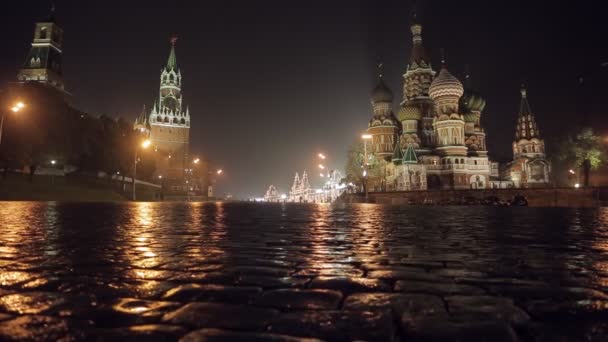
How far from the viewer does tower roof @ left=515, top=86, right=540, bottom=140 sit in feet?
282

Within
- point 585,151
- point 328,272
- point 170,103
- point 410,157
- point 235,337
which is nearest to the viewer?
point 235,337

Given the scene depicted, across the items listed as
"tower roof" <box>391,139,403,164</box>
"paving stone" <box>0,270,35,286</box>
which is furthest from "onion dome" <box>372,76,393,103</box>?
"paving stone" <box>0,270,35,286</box>

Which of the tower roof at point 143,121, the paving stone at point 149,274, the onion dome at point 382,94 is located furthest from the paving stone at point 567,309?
the tower roof at point 143,121

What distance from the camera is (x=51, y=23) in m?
96.1

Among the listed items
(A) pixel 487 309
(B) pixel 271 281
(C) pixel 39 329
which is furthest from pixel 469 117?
(C) pixel 39 329

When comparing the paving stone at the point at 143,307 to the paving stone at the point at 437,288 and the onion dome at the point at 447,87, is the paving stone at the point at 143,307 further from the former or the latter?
the onion dome at the point at 447,87

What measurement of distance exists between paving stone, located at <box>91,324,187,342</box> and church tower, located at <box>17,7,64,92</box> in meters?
109

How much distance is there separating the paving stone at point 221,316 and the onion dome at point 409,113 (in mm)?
78247

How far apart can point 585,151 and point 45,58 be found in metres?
117

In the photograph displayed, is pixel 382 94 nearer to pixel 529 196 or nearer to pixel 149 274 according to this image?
pixel 529 196

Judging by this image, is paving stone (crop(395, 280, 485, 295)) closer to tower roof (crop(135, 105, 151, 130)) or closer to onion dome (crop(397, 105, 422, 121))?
onion dome (crop(397, 105, 422, 121))

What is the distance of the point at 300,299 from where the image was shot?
2.16 metres

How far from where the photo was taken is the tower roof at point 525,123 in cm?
8594

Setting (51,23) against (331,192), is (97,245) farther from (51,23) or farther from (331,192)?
(51,23)
